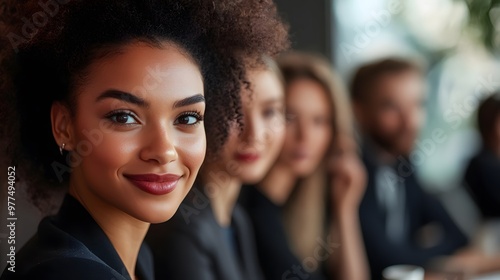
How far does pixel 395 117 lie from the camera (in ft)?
4.24

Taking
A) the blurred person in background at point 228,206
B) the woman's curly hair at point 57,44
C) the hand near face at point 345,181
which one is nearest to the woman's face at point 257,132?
the blurred person in background at point 228,206

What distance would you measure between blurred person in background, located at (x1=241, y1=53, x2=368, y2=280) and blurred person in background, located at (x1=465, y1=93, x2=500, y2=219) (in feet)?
1.52

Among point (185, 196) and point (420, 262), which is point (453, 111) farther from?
point (185, 196)

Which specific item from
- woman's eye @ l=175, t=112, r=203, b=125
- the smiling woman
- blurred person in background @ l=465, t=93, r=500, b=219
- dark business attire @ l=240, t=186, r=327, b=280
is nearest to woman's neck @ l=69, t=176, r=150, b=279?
the smiling woman

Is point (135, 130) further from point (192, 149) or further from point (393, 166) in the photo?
point (393, 166)

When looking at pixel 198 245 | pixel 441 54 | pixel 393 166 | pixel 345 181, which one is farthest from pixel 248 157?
pixel 441 54

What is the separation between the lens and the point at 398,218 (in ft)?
4.35

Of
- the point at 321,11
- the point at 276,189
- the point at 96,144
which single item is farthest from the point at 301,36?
the point at 96,144

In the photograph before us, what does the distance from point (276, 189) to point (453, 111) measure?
65cm

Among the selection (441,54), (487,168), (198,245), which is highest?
(441,54)

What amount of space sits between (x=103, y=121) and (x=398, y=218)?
890 millimetres

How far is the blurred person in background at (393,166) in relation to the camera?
122 centimetres

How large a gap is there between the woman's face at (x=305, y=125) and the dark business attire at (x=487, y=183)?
0.62 metres

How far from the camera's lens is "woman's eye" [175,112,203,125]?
0.61 m
